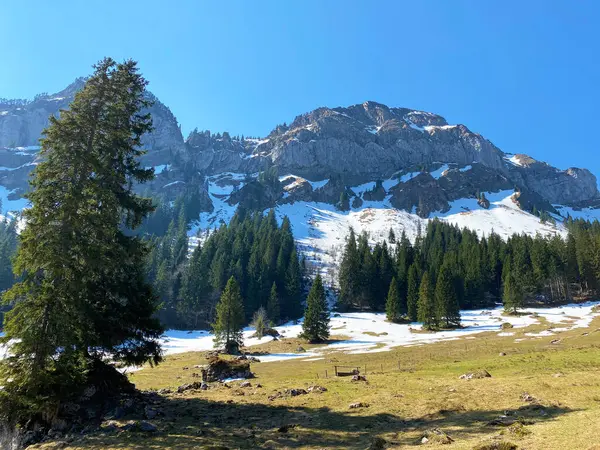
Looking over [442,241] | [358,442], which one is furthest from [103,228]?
[442,241]

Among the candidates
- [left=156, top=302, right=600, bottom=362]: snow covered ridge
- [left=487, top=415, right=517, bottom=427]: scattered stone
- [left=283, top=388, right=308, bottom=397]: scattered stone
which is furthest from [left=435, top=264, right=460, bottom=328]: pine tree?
[left=487, top=415, right=517, bottom=427]: scattered stone

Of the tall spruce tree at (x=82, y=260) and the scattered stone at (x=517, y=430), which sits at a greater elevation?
the tall spruce tree at (x=82, y=260)

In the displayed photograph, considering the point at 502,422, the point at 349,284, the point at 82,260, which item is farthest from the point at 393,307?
the point at 82,260

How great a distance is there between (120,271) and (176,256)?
128 meters

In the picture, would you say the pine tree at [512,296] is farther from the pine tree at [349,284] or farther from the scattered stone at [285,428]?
the scattered stone at [285,428]

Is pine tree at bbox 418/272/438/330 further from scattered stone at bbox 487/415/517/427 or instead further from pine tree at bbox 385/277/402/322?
scattered stone at bbox 487/415/517/427

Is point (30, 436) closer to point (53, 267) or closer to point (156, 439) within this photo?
point (156, 439)

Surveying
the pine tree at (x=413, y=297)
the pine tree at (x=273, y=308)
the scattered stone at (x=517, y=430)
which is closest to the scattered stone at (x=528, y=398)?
the scattered stone at (x=517, y=430)

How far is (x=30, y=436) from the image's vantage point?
16000 mm

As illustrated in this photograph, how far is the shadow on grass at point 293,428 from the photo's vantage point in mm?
14164

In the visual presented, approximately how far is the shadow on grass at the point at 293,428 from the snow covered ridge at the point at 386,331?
33957mm

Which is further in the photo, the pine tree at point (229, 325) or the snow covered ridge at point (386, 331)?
the pine tree at point (229, 325)

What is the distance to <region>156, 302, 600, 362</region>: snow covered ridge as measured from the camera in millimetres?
58438

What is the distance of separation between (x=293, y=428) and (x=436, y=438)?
19.7 feet
